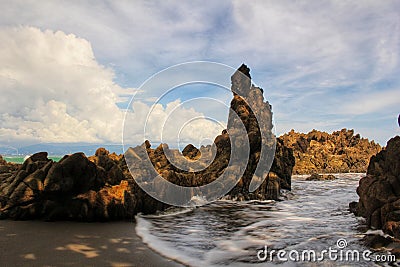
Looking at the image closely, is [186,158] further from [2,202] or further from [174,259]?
[174,259]

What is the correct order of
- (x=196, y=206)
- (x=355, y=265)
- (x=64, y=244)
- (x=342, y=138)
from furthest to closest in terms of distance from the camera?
(x=342, y=138) → (x=196, y=206) → (x=64, y=244) → (x=355, y=265)

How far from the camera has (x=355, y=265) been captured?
681 cm

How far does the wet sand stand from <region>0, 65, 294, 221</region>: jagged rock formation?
0.95 m

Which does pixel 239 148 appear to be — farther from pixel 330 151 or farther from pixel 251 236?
pixel 330 151

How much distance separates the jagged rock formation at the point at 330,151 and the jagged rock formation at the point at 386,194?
52621mm

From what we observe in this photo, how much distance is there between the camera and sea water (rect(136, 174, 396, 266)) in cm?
725

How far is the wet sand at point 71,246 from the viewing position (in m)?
6.39

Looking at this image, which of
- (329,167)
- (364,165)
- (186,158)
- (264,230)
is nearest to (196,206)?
(264,230)

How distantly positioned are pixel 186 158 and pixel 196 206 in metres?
9.98

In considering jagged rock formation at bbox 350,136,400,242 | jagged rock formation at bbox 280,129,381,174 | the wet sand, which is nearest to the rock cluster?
the wet sand

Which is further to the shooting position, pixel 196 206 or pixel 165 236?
pixel 196 206

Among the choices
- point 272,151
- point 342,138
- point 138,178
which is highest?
point 342,138

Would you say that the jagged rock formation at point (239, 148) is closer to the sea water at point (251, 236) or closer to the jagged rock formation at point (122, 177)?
the jagged rock formation at point (122, 177)

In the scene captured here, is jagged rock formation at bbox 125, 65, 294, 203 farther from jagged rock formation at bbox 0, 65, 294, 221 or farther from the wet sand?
the wet sand
